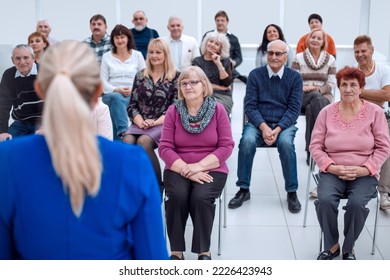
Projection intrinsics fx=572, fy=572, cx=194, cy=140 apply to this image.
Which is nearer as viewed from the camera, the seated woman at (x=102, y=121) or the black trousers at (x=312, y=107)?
the seated woman at (x=102, y=121)

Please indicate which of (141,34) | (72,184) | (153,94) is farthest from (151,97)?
(72,184)

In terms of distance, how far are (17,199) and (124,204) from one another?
221 millimetres

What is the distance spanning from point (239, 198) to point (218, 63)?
1.26 metres

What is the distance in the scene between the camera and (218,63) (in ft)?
15.1

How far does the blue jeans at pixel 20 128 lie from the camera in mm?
3867

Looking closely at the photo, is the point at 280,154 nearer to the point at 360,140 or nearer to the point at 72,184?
the point at 360,140

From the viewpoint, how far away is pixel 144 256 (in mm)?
1295

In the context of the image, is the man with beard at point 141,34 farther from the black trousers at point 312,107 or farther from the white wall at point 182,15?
the white wall at point 182,15

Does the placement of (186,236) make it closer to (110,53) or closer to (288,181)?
(288,181)

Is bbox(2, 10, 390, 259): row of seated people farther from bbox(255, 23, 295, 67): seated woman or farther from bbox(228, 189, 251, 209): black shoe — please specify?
bbox(255, 23, 295, 67): seated woman

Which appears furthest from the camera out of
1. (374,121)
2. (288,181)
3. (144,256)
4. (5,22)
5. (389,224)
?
(5,22)

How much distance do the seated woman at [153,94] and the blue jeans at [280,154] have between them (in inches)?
23.3

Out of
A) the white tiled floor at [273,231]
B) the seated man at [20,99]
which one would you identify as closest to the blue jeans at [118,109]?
the seated man at [20,99]

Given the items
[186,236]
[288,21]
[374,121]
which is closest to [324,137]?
[374,121]
